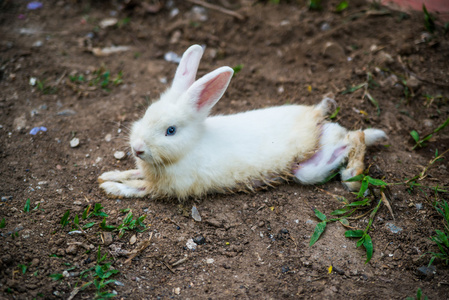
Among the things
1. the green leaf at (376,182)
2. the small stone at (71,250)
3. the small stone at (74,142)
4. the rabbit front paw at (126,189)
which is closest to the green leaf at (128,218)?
the rabbit front paw at (126,189)

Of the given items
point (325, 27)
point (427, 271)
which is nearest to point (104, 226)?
point (427, 271)

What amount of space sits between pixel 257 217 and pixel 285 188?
44 cm

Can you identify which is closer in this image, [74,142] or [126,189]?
[126,189]

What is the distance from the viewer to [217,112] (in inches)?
173

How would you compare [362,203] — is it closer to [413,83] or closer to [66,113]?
[413,83]

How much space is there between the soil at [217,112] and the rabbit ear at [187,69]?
1.02 metres

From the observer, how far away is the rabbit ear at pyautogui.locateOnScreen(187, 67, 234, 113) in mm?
3074

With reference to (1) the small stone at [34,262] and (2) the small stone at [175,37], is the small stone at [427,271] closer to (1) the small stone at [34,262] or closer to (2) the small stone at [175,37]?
(1) the small stone at [34,262]

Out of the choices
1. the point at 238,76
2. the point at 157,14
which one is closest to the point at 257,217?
the point at 238,76

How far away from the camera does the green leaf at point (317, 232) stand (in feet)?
9.96

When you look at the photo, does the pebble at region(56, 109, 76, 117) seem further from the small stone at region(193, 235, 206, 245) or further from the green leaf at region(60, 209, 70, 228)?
the small stone at region(193, 235, 206, 245)

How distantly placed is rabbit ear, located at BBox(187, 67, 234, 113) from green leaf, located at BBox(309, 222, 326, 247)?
4.58ft

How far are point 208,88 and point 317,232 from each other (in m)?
1.53

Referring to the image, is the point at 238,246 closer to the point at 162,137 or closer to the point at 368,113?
the point at 162,137
